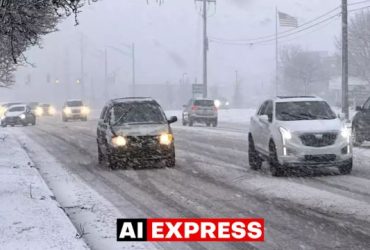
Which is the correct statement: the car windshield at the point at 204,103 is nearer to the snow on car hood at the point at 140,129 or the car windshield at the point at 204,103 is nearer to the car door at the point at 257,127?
the car door at the point at 257,127

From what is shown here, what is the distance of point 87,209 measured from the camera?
9.66 m

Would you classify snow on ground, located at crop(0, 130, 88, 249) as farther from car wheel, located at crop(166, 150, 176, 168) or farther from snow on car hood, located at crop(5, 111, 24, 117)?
snow on car hood, located at crop(5, 111, 24, 117)

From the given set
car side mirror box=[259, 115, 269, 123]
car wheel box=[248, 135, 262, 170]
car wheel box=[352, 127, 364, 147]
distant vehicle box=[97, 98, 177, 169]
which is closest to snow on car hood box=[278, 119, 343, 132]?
car side mirror box=[259, 115, 269, 123]

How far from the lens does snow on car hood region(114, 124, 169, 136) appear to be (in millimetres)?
15086

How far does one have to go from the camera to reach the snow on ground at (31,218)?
680cm

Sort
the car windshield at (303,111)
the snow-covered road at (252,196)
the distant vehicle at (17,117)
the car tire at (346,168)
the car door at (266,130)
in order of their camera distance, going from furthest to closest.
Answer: the distant vehicle at (17,117) < the car windshield at (303,111) < the car door at (266,130) < the car tire at (346,168) < the snow-covered road at (252,196)

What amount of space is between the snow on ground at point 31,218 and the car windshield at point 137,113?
3.92 metres

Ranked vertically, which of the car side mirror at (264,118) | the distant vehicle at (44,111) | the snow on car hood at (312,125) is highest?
the car side mirror at (264,118)

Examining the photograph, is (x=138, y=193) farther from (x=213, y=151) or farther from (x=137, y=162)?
(x=213, y=151)

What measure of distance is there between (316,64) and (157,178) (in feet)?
307

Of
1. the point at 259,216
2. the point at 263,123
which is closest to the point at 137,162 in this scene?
the point at 263,123

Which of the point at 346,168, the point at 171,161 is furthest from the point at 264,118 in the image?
the point at 171,161

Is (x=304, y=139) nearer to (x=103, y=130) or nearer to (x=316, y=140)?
(x=316, y=140)

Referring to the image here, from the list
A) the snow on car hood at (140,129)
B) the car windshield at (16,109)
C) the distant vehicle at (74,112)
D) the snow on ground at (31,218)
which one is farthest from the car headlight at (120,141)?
the distant vehicle at (74,112)
